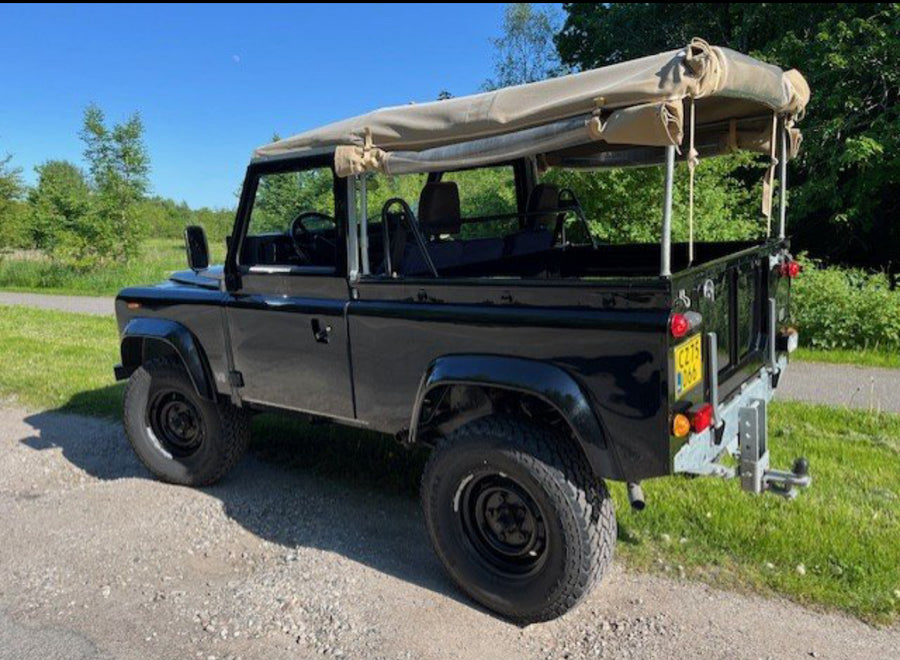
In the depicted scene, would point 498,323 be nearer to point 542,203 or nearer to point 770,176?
point 770,176

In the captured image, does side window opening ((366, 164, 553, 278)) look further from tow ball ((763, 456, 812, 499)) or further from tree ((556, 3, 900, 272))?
tree ((556, 3, 900, 272))

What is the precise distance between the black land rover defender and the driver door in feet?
0.04

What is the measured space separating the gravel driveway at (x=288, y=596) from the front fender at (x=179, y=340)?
2.47 ft

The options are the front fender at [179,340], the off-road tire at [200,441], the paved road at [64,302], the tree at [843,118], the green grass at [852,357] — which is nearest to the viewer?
the front fender at [179,340]

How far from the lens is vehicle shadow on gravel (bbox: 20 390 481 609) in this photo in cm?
384

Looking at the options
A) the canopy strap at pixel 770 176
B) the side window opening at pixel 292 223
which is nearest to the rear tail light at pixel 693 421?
the canopy strap at pixel 770 176

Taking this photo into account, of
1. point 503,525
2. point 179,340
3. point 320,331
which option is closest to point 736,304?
point 503,525

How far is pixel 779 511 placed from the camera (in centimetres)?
387

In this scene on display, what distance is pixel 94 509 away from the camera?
4.43 metres

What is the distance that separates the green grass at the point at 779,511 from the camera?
10.8 ft

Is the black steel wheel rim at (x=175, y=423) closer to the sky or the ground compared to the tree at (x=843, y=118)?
closer to the ground

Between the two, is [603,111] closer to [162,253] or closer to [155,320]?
[155,320]

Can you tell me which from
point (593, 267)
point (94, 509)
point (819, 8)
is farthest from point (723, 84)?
point (819, 8)

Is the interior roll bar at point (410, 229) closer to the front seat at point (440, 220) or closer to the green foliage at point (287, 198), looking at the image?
the front seat at point (440, 220)
